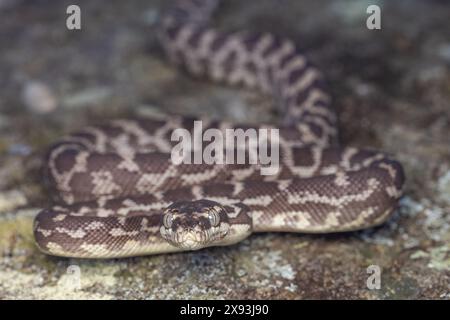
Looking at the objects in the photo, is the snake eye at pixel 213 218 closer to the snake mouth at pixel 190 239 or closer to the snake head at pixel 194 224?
the snake head at pixel 194 224

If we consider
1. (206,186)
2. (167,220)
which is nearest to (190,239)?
(167,220)

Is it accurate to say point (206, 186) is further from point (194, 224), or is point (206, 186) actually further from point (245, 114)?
point (245, 114)

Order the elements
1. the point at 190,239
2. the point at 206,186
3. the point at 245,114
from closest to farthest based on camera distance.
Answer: the point at 190,239 < the point at 206,186 < the point at 245,114

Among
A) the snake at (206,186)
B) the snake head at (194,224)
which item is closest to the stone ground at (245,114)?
the snake at (206,186)

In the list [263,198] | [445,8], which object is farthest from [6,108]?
[445,8]

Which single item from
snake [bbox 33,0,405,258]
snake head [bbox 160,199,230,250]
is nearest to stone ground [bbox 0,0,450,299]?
snake [bbox 33,0,405,258]

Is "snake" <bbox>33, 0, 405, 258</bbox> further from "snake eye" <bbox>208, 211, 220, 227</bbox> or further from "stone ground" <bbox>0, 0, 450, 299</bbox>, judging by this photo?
"stone ground" <bbox>0, 0, 450, 299</bbox>

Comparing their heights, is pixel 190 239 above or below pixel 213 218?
below
